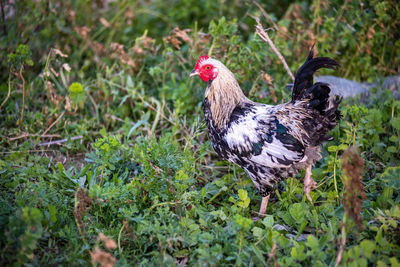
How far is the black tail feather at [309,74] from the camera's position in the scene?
10.1ft

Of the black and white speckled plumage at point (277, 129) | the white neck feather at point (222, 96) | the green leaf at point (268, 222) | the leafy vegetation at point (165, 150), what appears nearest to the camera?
the leafy vegetation at point (165, 150)

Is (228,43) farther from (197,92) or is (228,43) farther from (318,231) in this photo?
(318,231)

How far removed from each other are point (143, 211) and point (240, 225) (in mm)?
908

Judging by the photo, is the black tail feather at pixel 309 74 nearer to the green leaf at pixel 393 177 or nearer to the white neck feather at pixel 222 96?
the white neck feather at pixel 222 96

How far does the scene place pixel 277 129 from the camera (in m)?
3.01

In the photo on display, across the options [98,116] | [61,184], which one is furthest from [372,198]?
[98,116]

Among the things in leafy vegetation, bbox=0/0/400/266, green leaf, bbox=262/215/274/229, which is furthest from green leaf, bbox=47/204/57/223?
green leaf, bbox=262/215/274/229

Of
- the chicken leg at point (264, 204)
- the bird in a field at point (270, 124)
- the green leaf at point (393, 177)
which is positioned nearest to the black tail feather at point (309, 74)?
the bird in a field at point (270, 124)

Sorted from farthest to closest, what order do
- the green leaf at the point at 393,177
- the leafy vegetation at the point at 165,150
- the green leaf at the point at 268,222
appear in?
the green leaf at the point at 268,222 → the green leaf at the point at 393,177 → the leafy vegetation at the point at 165,150

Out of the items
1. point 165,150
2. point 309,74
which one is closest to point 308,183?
point 309,74

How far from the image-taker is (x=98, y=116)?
447 centimetres

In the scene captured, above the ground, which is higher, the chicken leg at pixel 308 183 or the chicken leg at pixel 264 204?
the chicken leg at pixel 308 183

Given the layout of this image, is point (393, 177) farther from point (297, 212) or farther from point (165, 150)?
point (165, 150)

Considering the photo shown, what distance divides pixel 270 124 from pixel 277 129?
0.26ft
